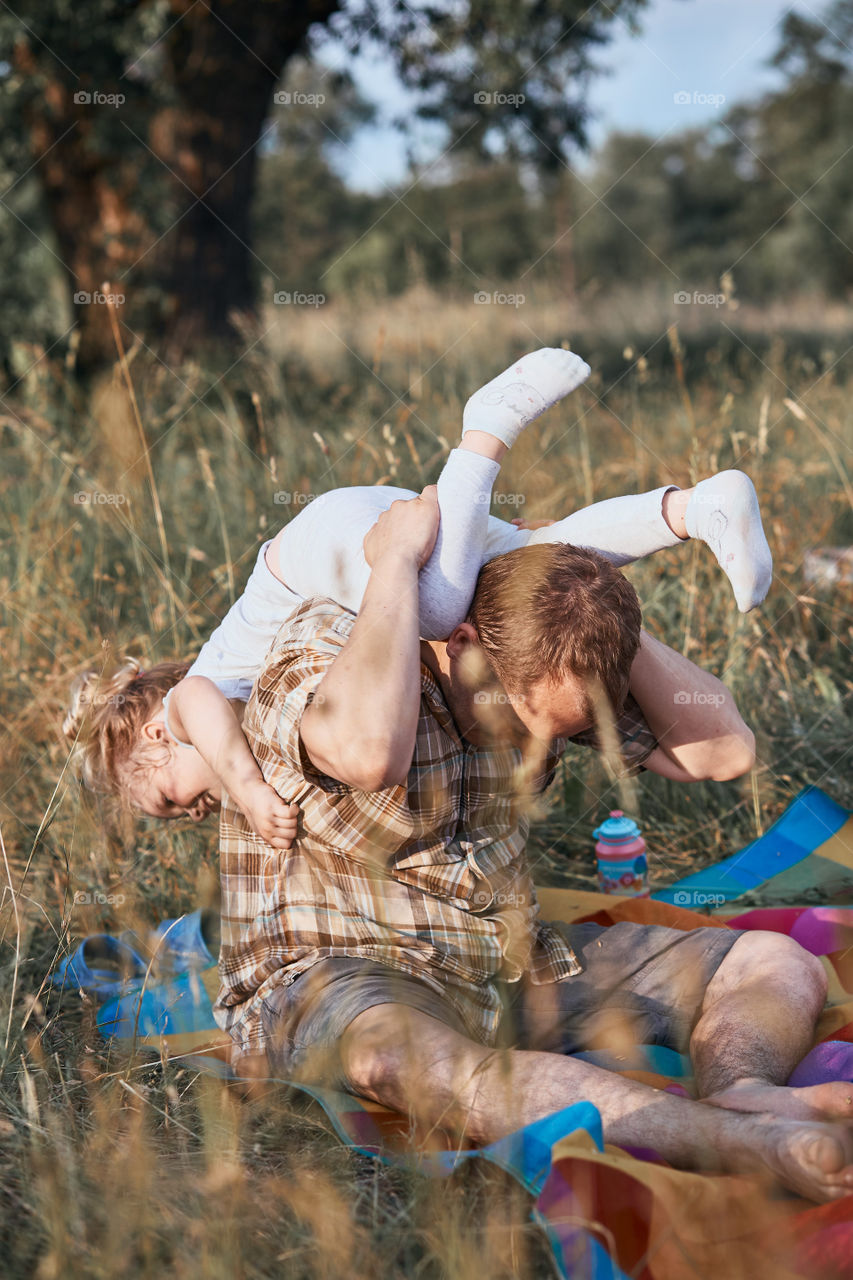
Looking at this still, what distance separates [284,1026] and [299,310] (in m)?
9.34

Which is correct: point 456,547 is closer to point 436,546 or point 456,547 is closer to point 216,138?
point 436,546

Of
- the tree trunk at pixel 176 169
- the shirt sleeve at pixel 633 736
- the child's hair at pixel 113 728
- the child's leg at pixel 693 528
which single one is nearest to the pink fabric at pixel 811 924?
the shirt sleeve at pixel 633 736

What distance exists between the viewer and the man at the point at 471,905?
1686mm

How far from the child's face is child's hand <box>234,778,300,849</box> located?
1.40 feet

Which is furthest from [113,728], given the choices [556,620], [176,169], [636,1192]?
[176,169]

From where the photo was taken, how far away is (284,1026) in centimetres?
190

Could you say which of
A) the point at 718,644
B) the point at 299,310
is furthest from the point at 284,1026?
the point at 299,310

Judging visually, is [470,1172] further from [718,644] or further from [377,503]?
[718,644]

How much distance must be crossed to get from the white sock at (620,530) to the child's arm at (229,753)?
66 cm

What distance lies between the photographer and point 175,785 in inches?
98.8

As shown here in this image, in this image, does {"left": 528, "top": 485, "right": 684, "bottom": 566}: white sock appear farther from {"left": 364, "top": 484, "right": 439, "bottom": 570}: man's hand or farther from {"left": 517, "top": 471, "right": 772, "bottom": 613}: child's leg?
{"left": 364, "top": 484, "right": 439, "bottom": 570}: man's hand

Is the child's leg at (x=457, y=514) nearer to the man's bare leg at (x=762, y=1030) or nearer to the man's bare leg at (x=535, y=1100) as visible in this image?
the man's bare leg at (x=535, y=1100)

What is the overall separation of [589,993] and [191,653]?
1.70 metres

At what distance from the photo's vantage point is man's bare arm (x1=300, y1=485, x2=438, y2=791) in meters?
1.73
